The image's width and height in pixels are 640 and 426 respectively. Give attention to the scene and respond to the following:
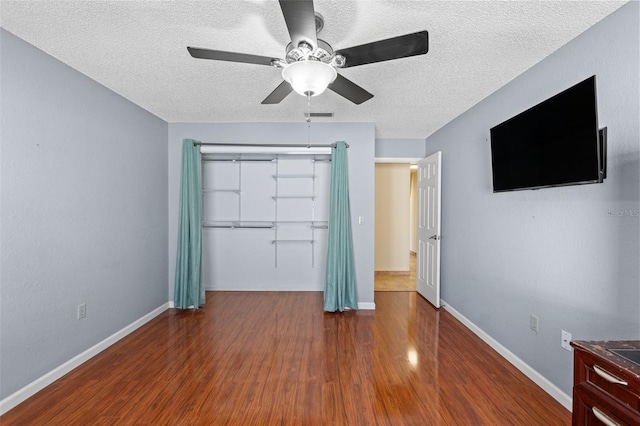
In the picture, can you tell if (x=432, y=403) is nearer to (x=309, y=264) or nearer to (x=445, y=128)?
(x=309, y=264)

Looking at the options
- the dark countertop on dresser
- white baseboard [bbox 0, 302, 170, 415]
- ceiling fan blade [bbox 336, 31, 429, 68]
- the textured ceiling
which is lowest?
white baseboard [bbox 0, 302, 170, 415]

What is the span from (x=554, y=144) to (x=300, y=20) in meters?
1.76

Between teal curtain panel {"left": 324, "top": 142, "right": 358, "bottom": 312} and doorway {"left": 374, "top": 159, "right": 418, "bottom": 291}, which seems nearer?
teal curtain panel {"left": 324, "top": 142, "right": 358, "bottom": 312}

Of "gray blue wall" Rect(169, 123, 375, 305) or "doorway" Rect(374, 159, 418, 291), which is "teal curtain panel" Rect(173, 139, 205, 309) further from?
"doorway" Rect(374, 159, 418, 291)

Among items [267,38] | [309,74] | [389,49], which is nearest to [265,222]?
[267,38]

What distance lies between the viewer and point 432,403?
6.47 ft

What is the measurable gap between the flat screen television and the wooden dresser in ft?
2.99

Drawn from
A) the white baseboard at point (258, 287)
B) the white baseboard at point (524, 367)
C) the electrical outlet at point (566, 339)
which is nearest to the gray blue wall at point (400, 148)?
the white baseboard at point (258, 287)

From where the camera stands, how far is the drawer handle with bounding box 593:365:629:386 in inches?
42.3

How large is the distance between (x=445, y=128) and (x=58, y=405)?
469 centimetres

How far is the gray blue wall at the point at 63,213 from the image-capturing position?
1.94 m

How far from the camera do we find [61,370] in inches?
89.5

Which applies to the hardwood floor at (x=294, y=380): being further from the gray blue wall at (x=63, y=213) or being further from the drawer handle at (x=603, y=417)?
the drawer handle at (x=603, y=417)

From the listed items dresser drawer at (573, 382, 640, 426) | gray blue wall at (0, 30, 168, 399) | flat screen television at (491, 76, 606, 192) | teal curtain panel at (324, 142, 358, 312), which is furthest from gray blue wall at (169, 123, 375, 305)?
dresser drawer at (573, 382, 640, 426)
